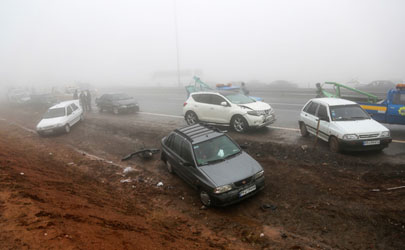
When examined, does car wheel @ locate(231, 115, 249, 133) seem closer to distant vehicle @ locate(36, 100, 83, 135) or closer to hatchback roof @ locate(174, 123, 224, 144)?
hatchback roof @ locate(174, 123, 224, 144)

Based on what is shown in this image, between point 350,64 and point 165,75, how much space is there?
3364 centimetres

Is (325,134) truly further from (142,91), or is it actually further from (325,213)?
(142,91)

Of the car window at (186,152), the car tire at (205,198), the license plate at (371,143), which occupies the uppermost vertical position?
the car window at (186,152)

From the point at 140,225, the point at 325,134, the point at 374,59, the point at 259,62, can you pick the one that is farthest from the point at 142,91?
the point at 374,59

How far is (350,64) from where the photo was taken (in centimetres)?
4803

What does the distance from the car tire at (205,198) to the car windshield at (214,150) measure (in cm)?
73

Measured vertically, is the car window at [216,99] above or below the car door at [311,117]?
above

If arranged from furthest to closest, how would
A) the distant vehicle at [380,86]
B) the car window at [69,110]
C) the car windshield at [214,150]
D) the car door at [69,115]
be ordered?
the distant vehicle at [380,86], the car window at [69,110], the car door at [69,115], the car windshield at [214,150]

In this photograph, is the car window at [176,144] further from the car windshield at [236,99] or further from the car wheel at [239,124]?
the car windshield at [236,99]

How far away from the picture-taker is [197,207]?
21.2 ft

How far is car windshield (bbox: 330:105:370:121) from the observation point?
8906mm

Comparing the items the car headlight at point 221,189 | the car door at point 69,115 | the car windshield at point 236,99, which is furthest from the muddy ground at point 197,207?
the car door at point 69,115

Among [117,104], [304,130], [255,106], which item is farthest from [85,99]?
[304,130]

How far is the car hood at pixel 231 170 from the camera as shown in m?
6.13
